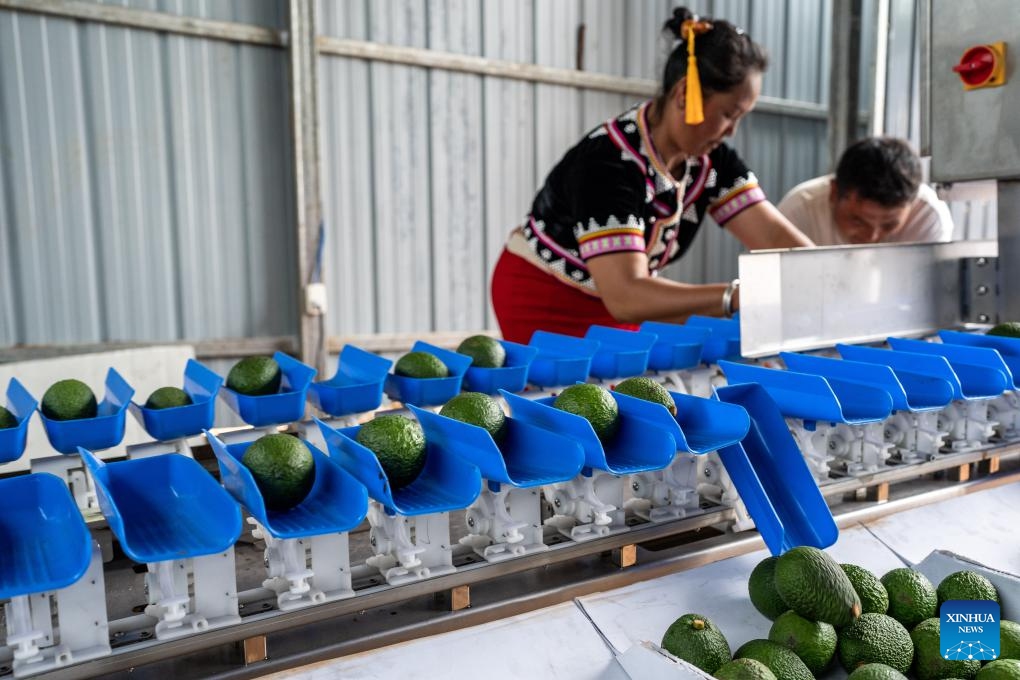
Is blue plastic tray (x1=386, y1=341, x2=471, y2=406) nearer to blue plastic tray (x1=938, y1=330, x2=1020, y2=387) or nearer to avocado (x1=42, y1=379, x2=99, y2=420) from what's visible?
avocado (x1=42, y1=379, x2=99, y2=420)

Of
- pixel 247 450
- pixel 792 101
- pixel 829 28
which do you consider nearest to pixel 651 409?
pixel 247 450

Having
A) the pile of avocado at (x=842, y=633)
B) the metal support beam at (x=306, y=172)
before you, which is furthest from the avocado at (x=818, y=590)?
the metal support beam at (x=306, y=172)

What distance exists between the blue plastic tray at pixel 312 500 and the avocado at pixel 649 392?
51cm

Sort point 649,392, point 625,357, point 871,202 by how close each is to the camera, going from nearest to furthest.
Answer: point 649,392
point 625,357
point 871,202

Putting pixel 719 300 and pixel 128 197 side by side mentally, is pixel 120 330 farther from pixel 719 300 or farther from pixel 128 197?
pixel 719 300

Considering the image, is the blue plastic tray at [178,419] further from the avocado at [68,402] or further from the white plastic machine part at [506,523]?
the white plastic machine part at [506,523]

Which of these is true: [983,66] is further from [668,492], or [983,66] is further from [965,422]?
[668,492]

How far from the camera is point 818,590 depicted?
1.01 m

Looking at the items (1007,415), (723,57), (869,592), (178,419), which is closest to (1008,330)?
(1007,415)

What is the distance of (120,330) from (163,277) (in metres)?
0.36

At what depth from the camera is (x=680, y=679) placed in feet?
2.87

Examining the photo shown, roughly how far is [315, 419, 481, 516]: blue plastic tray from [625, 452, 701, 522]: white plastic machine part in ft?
1.20

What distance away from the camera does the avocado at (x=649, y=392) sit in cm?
133

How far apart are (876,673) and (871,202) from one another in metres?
2.42
